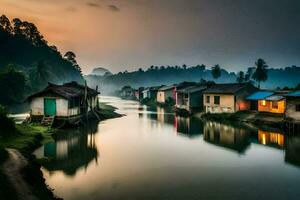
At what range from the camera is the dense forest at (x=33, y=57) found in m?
111

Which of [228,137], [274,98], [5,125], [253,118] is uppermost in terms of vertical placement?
[274,98]

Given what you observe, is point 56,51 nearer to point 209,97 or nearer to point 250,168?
point 209,97

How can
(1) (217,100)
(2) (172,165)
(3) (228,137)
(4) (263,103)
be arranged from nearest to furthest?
1. (2) (172,165)
2. (3) (228,137)
3. (4) (263,103)
4. (1) (217,100)

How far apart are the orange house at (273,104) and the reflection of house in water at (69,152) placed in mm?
28930

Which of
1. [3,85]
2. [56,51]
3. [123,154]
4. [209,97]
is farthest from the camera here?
[56,51]

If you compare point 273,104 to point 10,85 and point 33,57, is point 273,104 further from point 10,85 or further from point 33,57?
point 33,57

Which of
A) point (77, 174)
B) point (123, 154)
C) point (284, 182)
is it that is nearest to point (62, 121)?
point (123, 154)

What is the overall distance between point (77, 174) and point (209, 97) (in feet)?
134

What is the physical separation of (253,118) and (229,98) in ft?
23.3

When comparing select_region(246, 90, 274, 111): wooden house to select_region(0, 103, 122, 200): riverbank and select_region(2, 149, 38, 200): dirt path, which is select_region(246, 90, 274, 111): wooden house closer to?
select_region(0, 103, 122, 200): riverbank

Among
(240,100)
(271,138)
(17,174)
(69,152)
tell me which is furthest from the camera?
(240,100)

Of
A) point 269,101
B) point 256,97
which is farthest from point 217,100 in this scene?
point 269,101

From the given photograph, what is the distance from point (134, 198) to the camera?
47.7 feet

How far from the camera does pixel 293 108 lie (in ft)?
118
